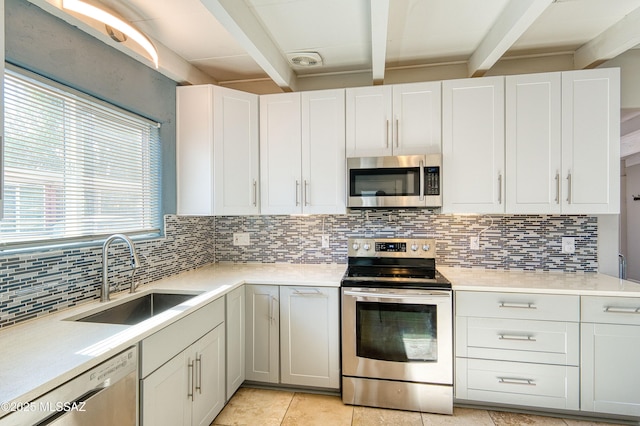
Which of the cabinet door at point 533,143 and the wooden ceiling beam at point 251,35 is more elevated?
the wooden ceiling beam at point 251,35

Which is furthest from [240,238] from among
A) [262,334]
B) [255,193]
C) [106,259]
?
[106,259]

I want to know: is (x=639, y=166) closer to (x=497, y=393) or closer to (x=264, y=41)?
(x=497, y=393)

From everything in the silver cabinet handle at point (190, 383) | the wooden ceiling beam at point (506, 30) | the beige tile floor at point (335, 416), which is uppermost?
the wooden ceiling beam at point (506, 30)

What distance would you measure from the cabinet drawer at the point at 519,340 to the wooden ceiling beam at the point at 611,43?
180cm

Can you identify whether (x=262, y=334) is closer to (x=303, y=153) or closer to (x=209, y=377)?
(x=209, y=377)

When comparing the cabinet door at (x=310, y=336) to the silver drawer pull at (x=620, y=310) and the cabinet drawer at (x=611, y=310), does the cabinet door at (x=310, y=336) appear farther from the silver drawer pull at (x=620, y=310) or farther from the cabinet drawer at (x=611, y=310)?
the silver drawer pull at (x=620, y=310)

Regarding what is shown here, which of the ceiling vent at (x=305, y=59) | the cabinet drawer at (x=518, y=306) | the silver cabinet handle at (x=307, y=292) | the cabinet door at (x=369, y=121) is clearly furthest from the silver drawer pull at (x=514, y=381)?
the ceiling vent at (x=305, y=59)

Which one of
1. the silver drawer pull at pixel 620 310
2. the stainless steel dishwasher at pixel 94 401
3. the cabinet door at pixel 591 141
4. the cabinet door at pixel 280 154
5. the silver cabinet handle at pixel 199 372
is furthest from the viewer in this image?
the cabinet door at pixel 280 154

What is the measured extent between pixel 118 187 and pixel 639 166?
7996 mm

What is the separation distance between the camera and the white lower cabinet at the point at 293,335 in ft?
7.09

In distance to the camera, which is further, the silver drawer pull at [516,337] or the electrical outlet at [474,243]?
the electrical outlet at [474,243]

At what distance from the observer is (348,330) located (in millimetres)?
2090

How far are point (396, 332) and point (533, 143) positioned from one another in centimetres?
163

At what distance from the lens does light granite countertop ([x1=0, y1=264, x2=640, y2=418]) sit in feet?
3.17
